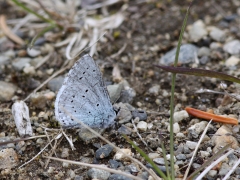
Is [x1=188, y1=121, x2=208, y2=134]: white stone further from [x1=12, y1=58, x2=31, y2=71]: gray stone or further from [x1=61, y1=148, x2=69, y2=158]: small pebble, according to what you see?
[x1=12, y1=58, x2=31, y2=71]: gray stone

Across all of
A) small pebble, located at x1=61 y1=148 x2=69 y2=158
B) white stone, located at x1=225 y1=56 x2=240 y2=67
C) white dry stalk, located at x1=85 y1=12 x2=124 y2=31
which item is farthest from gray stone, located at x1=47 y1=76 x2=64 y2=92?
white stone, located at x1=225 y1=56 x2=240 y2=67

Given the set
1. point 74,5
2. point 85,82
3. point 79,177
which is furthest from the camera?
point 74,5

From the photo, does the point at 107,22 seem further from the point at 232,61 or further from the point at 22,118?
the point at 22,118

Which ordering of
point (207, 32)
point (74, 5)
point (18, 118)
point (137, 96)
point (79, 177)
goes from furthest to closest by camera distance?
point (74, 5)
point (207, 32)
point (137, 96)
point (18, 118)
point (79, 177)

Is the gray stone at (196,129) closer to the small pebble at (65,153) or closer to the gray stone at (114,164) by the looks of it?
the gray stone at (114,164)

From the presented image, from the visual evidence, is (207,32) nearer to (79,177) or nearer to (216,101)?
(216,101)

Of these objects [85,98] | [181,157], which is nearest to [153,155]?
[181,157]

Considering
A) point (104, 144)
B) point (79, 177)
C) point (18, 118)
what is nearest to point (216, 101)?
point (104, 144)
